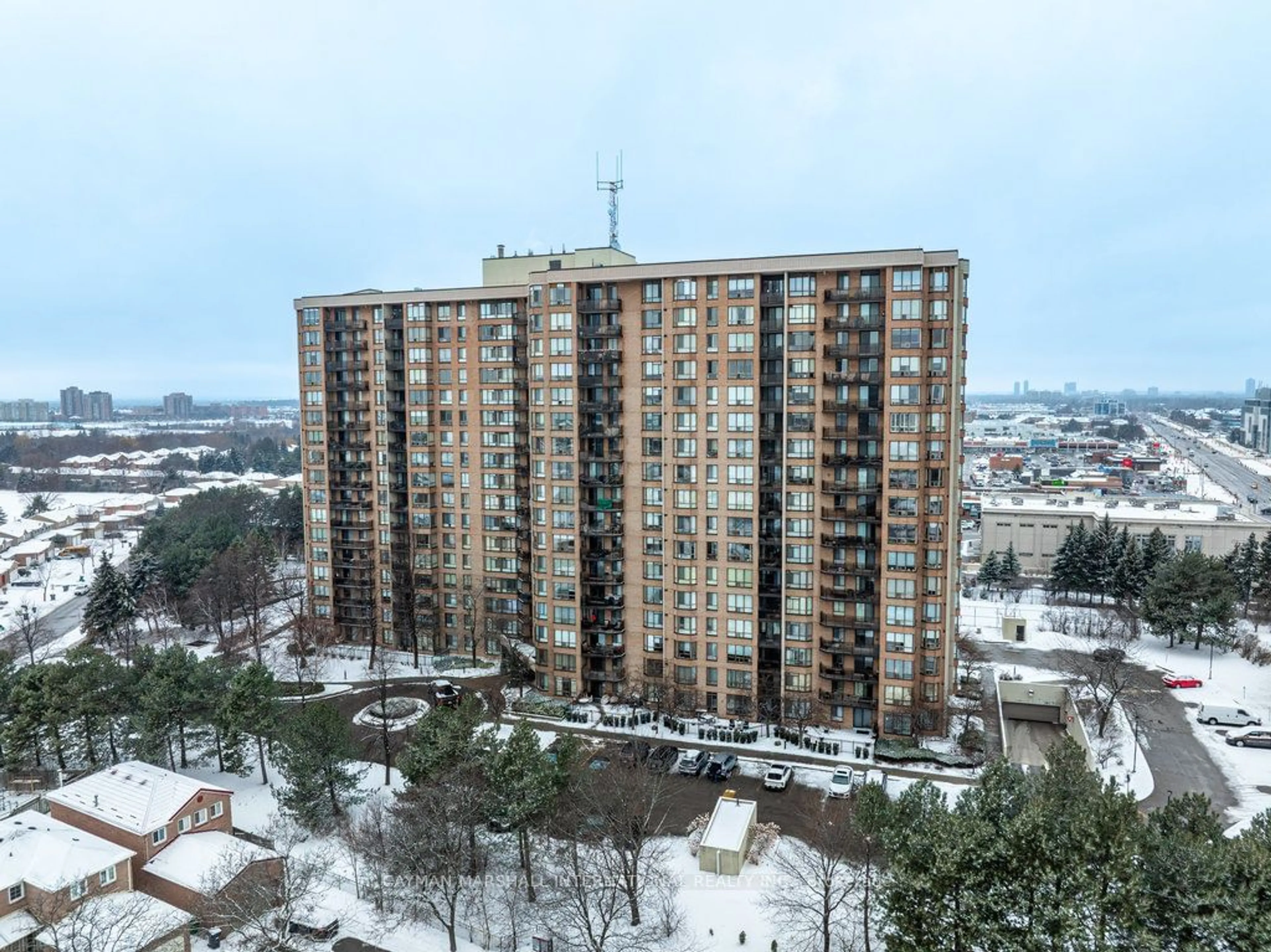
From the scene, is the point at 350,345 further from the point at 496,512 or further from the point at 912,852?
the point at 912,852

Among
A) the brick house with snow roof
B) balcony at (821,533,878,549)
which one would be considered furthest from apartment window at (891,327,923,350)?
the brick house with snow roof

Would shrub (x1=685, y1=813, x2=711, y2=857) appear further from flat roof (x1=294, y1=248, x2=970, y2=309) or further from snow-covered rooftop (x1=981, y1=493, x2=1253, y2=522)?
snow-covered rooftop (x1=981, y1=493, x2=1253, y2=522)

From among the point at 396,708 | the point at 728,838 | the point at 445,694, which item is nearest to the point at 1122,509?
the point at 445,694

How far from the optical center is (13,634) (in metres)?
87.8

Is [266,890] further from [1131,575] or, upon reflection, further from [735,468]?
[1131,575]

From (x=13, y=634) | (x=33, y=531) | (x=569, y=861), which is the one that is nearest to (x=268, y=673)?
(x=569, y=861)

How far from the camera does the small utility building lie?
131ft

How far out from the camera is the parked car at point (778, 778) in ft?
161

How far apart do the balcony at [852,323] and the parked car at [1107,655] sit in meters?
30.9

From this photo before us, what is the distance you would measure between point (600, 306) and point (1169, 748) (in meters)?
49.5

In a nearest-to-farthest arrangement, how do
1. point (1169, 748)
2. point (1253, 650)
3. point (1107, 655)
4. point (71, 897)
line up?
point (71, 897)
point (1169, 748)
point (1107, 655)
point (1253, 650)

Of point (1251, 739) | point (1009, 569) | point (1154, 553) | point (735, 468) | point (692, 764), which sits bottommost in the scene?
point (692, 764)

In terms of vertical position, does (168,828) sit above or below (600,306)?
below

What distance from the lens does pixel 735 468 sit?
58188 mm
